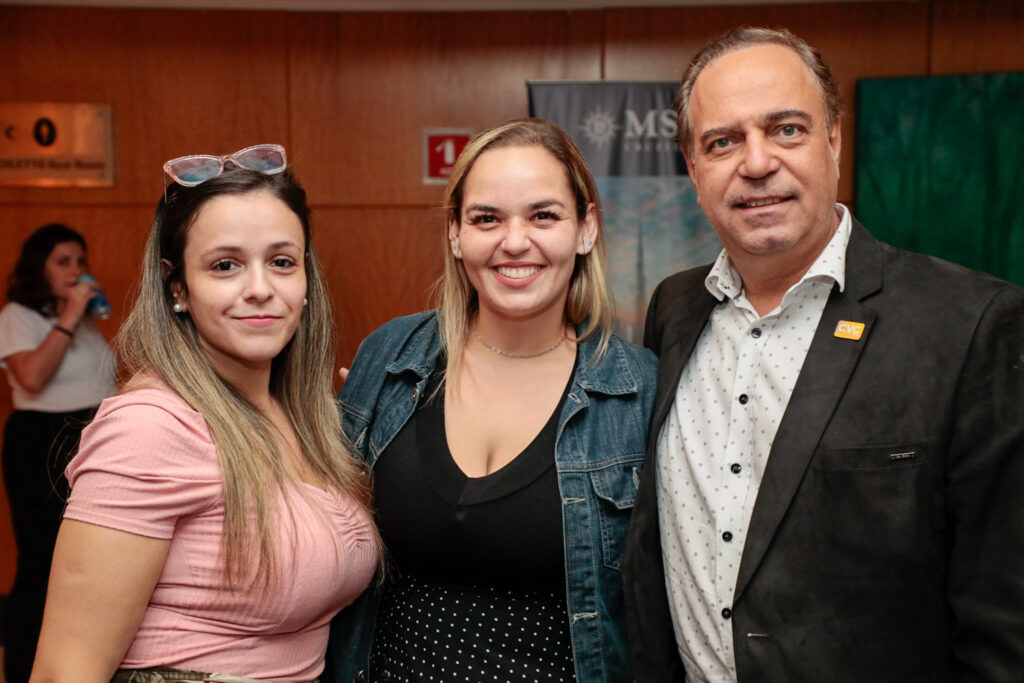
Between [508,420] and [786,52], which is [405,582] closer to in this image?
[508,420]

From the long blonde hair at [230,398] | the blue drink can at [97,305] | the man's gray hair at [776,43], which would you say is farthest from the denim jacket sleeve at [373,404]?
the blue drink can at [97,305]

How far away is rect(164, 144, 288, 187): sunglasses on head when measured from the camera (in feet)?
5.19

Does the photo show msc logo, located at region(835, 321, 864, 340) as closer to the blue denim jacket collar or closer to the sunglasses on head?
the blue denim jacket collar

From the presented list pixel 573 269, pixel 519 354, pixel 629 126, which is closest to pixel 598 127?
pixel 629 126

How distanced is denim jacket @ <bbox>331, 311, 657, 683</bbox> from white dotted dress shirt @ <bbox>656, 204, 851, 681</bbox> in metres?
0.10

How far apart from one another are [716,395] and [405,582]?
764mm

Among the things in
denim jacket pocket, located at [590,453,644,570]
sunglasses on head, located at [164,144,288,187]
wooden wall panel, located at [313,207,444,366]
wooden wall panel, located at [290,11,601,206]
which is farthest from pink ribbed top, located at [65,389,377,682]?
wooden wall panel, located at [290,11,601,206]

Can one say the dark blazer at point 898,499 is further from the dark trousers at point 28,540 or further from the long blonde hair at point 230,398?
the dark trousers at point 28,540

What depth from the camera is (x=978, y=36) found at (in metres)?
4.70

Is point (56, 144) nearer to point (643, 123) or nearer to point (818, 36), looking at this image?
point (643, 123)

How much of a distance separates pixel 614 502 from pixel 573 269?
1.89 feet

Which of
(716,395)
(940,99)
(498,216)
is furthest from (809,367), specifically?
(940,99)

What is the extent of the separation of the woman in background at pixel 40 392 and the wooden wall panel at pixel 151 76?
1.15m

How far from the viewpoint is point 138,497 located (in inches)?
53.1
